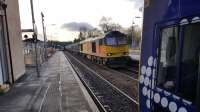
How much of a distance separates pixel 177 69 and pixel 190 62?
0.30 metres

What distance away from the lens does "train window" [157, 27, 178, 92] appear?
406 centimetres

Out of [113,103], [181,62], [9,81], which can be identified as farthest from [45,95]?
[181,62]

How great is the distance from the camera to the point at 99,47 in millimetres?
31109

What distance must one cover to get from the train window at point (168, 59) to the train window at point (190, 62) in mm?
218

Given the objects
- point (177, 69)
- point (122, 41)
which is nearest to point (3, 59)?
point (122, 41)

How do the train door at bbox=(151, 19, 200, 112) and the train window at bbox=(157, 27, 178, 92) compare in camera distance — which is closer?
the train door at bbox=(151, 19, 200, 112)

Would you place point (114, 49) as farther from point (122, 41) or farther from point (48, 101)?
point (48, 101)

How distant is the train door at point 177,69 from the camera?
3566 millimetres

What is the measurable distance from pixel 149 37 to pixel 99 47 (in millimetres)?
26102

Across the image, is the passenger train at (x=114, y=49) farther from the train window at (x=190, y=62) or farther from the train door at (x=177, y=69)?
the train window at (x=190, y=62)

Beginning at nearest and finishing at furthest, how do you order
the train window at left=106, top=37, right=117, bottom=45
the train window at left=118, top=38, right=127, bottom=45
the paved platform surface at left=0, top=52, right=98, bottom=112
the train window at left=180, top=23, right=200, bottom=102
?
the train window at left=180, top=23, right=200, bottom=102, the paved platform surface at left=0, top=52, right=98, bottom=112, the train window at left=106, top=37, right=117, bottom=45, the train window at left=118, top=38, right=127, bottom=45

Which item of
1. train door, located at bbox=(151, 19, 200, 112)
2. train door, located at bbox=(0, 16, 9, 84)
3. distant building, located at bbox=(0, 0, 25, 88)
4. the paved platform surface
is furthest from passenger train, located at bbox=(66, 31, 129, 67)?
train door, located at bbox=(151, 19, 200, 112)

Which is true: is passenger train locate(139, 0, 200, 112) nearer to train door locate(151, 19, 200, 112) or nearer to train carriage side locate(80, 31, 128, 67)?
train door locate(151, 19, 200, 112)

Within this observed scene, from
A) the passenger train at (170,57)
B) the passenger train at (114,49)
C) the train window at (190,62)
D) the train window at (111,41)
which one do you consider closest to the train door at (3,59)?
the passenger train at (114,49)
